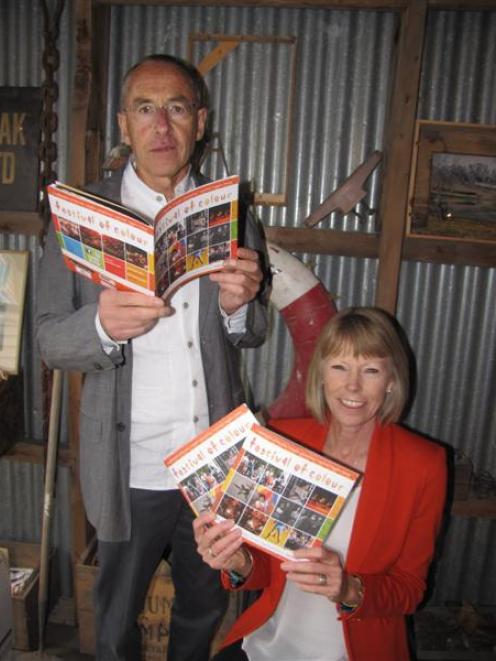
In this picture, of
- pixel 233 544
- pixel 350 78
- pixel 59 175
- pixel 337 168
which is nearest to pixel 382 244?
pixel 337 168

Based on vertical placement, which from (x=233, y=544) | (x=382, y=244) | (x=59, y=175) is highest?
(x=59, y=175)

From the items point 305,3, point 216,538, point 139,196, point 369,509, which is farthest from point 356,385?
point 305,3

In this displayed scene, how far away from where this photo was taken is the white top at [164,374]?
160cm

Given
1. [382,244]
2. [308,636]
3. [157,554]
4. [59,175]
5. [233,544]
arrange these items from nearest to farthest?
[233,544], [308,636], [157,554], [382,244], [59,175]

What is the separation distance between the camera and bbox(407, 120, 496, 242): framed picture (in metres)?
2.27

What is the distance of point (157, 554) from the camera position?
5.82ft

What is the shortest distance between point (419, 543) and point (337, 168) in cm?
171

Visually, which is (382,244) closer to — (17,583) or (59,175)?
(59,175)

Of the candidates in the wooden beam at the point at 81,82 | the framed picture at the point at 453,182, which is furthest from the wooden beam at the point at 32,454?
the framed picture at the point at 453,182

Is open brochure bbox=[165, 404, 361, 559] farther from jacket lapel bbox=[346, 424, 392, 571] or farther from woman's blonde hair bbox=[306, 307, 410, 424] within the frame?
woman's blonde hair bbox=[306, 307, 410, 424]

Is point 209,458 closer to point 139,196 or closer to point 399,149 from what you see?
point 139,196

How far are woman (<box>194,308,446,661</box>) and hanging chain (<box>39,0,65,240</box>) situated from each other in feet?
5.14

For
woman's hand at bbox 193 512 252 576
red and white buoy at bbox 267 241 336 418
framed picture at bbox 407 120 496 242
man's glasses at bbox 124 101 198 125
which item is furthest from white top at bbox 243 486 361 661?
framed picture at bbox 407 120 496 242

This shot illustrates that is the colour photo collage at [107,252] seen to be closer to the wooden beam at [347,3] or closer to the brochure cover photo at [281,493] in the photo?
the brochure cover photo at [281,493]
